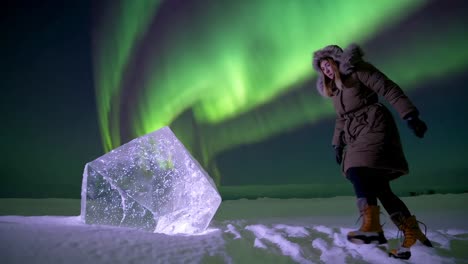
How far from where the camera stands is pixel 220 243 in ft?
8.11

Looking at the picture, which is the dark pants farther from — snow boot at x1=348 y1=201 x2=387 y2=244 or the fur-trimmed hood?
the fur-trimmed hood

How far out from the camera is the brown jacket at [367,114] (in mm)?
2396

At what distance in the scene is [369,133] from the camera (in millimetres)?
2475

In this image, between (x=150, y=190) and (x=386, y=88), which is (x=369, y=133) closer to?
(x=386, y=88)

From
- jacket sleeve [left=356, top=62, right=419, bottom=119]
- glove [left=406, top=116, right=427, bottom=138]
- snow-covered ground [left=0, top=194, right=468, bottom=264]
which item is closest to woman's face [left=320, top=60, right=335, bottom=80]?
jacket sleeve [left=356, top=62, right=419, bottom=119]

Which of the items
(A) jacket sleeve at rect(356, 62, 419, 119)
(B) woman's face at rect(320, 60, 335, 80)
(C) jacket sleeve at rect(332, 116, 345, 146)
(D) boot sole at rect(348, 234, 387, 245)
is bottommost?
(D) boot sole at rect(348, 234, 387, 245)

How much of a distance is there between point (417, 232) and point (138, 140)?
102 inches

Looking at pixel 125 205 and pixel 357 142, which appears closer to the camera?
pixel 357 142

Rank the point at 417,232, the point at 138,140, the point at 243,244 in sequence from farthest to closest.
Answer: the point at 138,140, the point at 243,244, the point at 417,232

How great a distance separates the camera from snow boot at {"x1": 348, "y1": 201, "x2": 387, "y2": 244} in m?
2.30

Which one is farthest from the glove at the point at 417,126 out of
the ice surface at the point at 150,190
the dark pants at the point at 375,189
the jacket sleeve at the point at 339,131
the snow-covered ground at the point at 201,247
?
the ice surface at the point at 150,190

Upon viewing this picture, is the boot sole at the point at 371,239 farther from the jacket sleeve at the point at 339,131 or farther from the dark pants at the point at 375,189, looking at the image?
the jacket sleeve at the point at 339,131

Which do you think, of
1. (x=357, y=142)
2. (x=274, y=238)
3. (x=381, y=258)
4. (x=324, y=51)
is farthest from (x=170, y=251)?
(x=324, y=51)

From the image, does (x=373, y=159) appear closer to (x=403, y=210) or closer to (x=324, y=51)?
(x=403, y=210)
